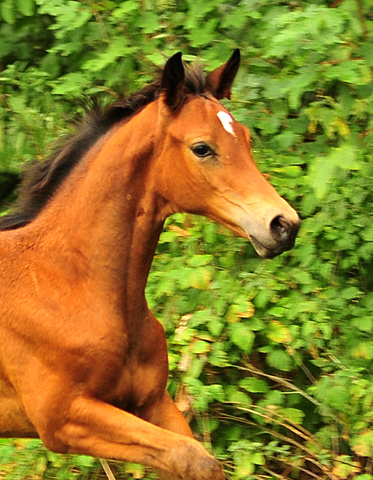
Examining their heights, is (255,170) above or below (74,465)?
above

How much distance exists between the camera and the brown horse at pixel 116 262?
332cm

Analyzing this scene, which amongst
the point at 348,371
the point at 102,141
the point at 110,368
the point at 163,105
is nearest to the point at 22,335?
the point at 110,368

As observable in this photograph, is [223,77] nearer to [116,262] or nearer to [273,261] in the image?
[116,262]

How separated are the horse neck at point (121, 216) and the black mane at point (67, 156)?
0.12 metres

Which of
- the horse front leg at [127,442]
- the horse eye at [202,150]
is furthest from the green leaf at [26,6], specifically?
the horse front leg at [127,442]

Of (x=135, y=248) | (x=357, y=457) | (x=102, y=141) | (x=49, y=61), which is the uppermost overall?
(x=102, y=141)

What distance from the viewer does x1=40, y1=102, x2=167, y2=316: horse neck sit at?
3545mm

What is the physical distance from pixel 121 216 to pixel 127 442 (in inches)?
36.7

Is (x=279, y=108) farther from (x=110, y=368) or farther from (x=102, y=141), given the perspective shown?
(x=110, y=368)

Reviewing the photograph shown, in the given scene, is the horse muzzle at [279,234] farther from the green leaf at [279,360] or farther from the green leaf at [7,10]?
the green leaf at [7,10]

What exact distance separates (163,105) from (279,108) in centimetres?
219

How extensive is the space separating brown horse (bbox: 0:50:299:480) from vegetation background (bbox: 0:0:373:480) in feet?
1.74

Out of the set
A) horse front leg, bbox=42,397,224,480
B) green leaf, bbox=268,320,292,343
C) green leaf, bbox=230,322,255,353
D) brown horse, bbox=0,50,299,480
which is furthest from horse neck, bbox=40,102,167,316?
green leaf, bbox=268,320,292,343

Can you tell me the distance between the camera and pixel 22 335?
3613 mm
